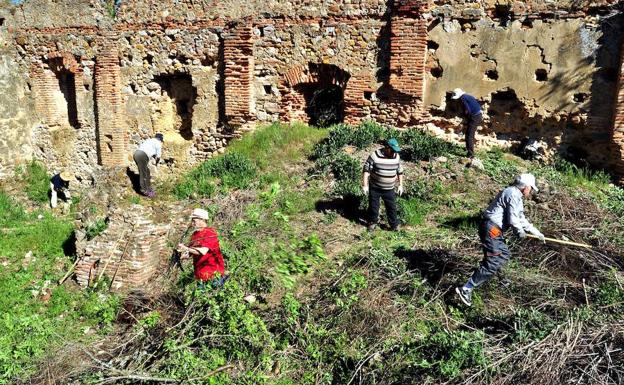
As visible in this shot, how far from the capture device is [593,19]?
857 cm

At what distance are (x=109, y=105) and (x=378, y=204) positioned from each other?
8118 millimetres

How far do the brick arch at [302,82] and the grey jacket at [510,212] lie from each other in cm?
568

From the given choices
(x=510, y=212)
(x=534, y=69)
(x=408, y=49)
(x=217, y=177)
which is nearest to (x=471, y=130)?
(x=534, y=69)

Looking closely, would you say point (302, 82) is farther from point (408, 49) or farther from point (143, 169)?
point (143, 169)

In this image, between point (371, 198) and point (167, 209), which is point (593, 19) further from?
point (167, 209)

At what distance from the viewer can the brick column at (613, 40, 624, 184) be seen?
8.31 metres

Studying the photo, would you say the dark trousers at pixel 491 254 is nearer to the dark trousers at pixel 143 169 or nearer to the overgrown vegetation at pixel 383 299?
the overgrown vegetation at pixel 383 299

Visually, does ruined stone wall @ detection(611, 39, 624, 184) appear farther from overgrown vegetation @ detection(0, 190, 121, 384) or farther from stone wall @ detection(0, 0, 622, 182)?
overgrown vegetation @ detection(0, 190, 121, 384)

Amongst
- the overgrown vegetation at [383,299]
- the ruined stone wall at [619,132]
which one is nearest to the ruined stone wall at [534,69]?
the ruined stone wall at [619,132]

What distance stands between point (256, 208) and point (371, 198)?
6.48 ft

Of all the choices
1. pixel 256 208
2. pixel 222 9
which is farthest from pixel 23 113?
pixel 256 208

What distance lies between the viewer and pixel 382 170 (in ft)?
22.6

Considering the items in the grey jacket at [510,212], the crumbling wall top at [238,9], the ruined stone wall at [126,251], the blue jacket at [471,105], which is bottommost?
the ruined stone wall at [126,251]

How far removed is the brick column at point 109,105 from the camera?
39.2 ft
